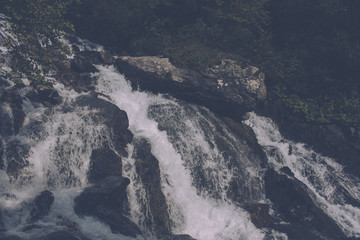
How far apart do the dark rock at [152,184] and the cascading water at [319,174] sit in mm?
7320

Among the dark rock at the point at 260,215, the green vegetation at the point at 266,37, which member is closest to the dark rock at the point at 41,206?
the dark rock at the point at 260,215

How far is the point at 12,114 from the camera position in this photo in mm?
12703

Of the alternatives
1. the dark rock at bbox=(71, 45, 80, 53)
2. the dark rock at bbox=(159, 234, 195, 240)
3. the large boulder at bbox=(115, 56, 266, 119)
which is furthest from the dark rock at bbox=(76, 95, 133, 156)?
the dark rock at bbox=(71, 45, 80, 53)

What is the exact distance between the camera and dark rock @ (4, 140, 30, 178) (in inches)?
447

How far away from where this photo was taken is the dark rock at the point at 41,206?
34.6 feet

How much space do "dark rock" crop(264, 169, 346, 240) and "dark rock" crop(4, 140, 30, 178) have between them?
429 inches

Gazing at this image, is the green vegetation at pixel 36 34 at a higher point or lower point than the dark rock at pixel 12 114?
higher

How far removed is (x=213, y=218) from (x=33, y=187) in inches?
291

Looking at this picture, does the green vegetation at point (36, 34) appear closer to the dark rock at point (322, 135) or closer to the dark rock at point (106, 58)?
the dark rock at point (106, 58)

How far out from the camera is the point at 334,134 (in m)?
19.5

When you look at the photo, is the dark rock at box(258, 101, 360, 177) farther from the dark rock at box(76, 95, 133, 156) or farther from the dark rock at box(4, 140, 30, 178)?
the dark rock at box(4, 140, 30, 178)

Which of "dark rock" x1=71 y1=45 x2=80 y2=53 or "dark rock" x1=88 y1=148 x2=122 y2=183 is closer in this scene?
"dark rock" x1=88 y1=148 x2=122 y2=183

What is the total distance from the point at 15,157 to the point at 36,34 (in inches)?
348

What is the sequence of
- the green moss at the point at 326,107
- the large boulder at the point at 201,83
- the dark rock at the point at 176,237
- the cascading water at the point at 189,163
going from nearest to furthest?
the dark rock at the point at 176,237, the cascading water at the point at 189,163, the large boulder at the point at 201,83, the green moss at the point at 326,107
